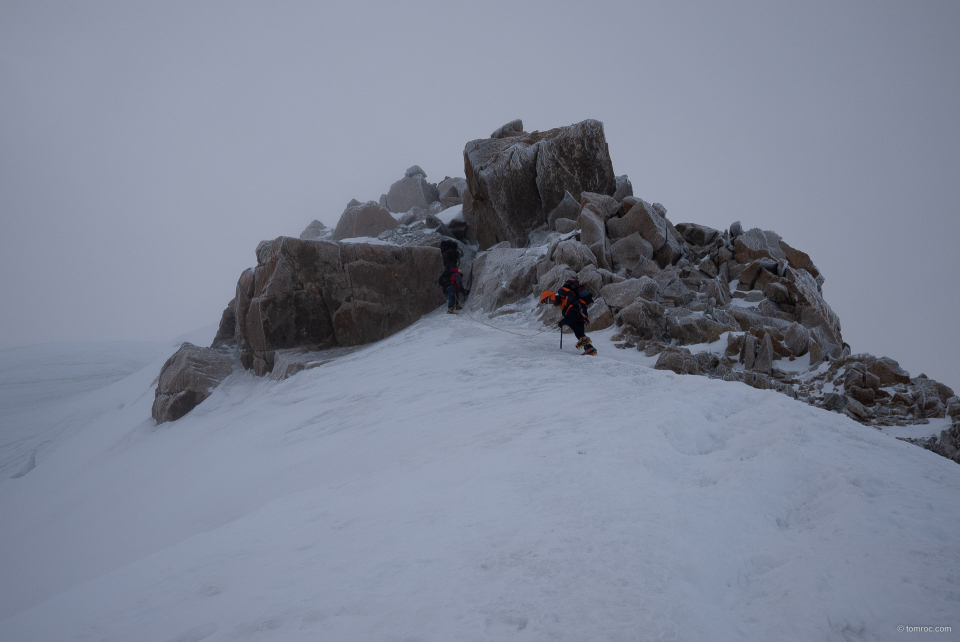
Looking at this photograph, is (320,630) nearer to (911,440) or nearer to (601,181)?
(911,440)

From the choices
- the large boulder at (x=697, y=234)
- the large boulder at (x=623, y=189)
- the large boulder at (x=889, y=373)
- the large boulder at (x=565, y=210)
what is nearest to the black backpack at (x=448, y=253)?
the large boulder at (x=565, y=210)

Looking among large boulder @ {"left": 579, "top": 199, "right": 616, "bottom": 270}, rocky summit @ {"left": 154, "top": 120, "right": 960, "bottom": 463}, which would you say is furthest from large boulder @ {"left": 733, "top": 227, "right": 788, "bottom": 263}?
large boulder @ {"left": 579, "top": 199, "right": 616, "bottom": 270}

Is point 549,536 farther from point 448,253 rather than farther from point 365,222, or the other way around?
point 365,222

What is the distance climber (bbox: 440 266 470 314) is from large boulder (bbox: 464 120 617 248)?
11.9ft

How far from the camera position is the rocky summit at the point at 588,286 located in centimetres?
891

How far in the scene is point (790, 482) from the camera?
361 cm

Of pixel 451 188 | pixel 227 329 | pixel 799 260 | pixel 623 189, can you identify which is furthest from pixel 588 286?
pixel 451 188

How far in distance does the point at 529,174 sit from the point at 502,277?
207 inches

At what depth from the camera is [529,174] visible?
1911 centimetres

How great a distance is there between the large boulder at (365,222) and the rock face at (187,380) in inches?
480

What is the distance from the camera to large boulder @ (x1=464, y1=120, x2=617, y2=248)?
1827cm

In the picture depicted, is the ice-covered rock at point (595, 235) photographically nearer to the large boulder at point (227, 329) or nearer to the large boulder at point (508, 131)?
the large boulder at point (508, 131)

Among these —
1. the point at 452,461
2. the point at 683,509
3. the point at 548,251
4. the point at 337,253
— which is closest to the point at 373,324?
the point at 337,253

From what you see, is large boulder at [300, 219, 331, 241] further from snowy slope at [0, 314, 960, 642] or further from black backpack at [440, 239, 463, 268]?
snowy slope at [0, 314, 960, 642]
